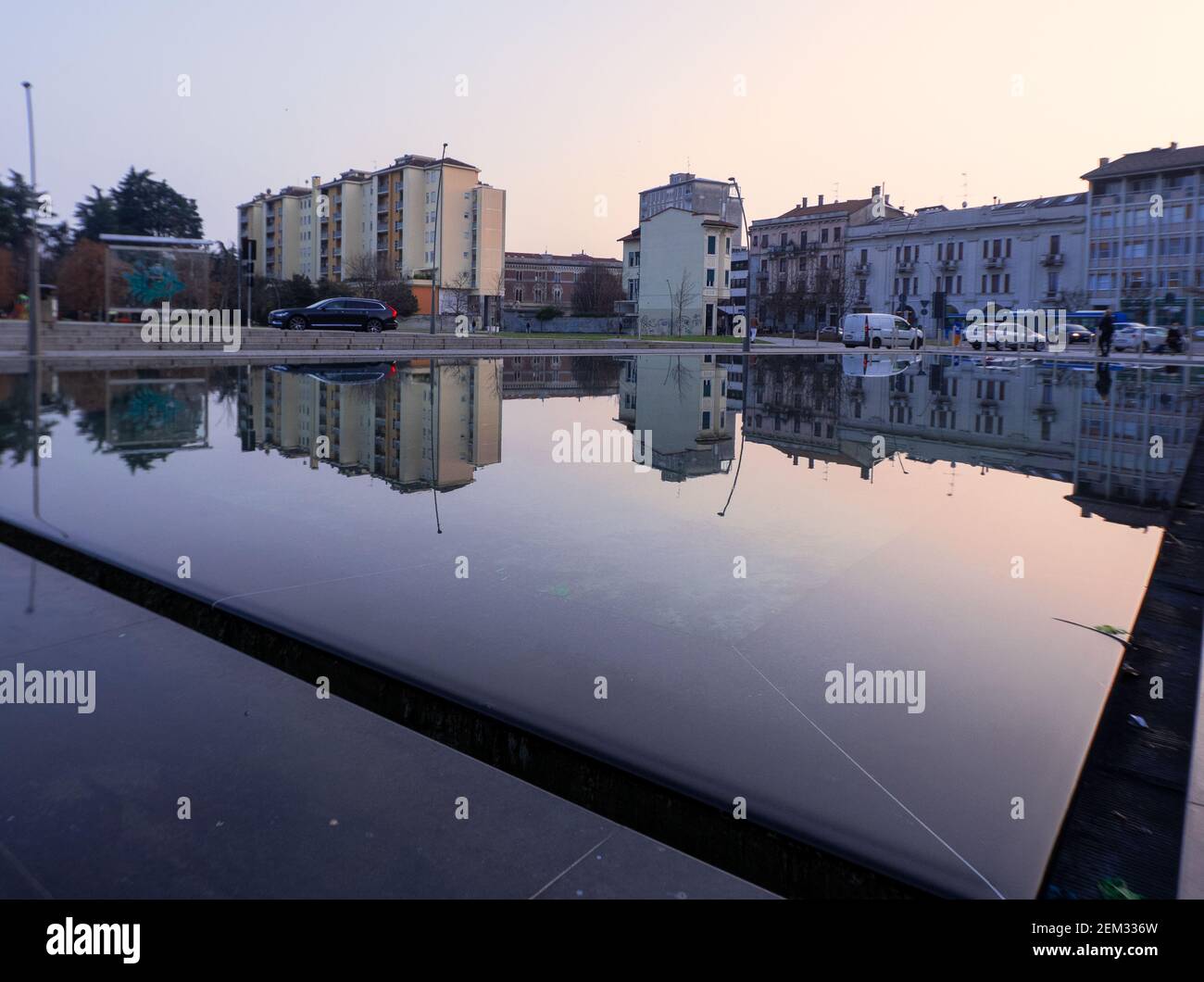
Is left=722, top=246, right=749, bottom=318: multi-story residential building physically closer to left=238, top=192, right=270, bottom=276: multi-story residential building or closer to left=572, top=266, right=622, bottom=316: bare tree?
left=572, top=266, right=622, bottom=316: bare tree

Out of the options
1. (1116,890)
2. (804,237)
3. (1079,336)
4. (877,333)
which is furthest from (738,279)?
(1116,890)

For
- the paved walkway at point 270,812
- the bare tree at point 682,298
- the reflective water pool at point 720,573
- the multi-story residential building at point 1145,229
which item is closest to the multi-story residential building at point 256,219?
the bare tree at point 682,298

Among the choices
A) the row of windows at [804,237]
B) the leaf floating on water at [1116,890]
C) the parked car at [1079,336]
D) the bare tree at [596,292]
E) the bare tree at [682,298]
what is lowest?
the leaf floating on water at [1116,890]

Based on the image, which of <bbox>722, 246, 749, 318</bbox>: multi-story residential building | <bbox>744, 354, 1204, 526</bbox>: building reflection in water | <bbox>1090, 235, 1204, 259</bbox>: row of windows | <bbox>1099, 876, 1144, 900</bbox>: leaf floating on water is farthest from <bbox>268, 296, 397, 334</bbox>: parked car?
<bbox>722, 246, 749, 318</bbox>: multi-story residential building

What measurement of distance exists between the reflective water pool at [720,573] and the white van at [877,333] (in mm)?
37316

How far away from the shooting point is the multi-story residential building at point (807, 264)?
3157 inches

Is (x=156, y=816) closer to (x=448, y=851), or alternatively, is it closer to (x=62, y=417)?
(x=448, y=851)

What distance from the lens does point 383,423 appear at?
10.0 metres

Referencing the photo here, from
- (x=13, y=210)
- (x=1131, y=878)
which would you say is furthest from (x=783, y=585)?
(x=13, y=210)

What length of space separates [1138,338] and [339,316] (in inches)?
1491

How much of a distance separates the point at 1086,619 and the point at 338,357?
23.3m

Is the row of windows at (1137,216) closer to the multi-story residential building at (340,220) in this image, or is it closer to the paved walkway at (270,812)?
the multi-story residential building at (340,220)

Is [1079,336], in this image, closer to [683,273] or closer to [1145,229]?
[1145,229]

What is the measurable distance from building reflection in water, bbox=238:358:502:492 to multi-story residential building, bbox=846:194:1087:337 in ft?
195
